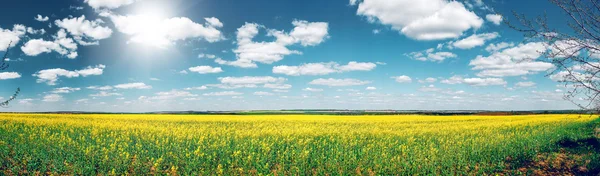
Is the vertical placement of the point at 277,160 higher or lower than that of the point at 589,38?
lower

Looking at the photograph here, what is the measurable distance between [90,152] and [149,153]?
2054 mm

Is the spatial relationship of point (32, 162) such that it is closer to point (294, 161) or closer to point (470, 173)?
point (294, 161)

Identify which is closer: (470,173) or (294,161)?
(470,173)

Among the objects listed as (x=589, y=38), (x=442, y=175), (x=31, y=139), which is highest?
(x=589, y=38)

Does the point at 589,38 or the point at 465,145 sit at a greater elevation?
the point at 589,38

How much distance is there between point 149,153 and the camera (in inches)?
456

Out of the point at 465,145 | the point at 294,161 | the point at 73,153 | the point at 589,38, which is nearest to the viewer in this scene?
the point at 589,38

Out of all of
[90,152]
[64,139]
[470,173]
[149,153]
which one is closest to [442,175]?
[470,173]

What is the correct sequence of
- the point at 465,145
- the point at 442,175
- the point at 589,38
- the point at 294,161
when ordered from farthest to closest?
1. the point at 465,145
2. the point at 294,161
3. the point at 442,175
4. the point at 589,38

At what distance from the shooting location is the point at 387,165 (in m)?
10.3

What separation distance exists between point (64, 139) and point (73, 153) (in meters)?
3.42

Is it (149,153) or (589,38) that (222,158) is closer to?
(149,153)

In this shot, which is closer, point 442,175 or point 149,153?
point 442,175

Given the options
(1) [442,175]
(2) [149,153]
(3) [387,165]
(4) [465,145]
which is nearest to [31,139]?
(2) [149,153]
